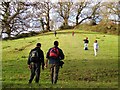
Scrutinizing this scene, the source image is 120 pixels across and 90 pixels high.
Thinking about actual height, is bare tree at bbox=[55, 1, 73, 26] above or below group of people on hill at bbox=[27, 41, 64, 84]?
above

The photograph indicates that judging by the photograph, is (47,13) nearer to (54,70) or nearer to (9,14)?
(9,14)

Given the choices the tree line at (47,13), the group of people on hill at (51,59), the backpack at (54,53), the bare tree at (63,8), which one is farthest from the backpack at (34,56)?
the bare tree at (63,8)

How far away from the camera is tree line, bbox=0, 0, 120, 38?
95.7ft

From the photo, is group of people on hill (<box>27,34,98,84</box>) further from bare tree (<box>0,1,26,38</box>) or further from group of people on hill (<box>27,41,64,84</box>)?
bare tree (<box>0,1,26,38</box>)

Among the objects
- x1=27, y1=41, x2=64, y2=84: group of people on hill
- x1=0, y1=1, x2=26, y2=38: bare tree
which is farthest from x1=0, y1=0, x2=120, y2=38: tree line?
x1=27, y1=41, x2=64, y2=84: group of people on hill

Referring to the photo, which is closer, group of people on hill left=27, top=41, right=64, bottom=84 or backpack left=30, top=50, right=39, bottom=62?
group of people on hill left=27, top=41, right=64, bottom=84

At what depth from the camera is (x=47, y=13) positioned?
41.2 m

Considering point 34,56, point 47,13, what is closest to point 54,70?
point 34,56

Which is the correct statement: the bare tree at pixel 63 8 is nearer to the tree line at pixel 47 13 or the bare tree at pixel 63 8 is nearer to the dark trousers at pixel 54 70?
the tree line at pixel 47 13

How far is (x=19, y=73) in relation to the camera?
2106cm

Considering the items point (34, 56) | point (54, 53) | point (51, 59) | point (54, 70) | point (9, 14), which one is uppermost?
point (9, 14)

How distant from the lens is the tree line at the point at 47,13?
2916 cm

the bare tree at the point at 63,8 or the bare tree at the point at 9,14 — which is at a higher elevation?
the bare tree at the point at 63,8

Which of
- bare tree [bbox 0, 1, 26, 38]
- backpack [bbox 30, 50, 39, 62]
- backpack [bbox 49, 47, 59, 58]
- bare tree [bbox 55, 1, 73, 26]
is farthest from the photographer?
bare tree [bbox 55, 1, 73, 26]
